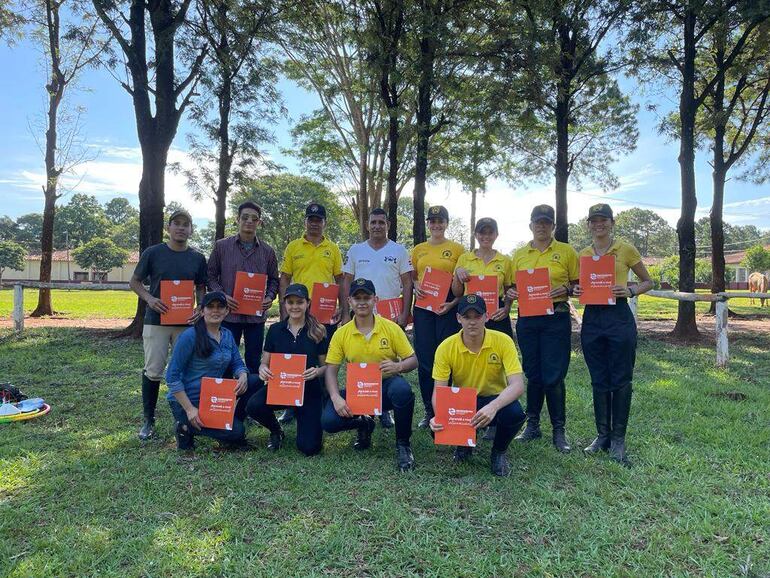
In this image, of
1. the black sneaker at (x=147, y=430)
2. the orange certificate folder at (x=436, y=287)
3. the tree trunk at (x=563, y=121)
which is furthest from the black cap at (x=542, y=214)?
the tree trunk at (x=563, y=121)

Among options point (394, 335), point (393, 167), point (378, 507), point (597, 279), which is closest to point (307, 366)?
point (394, 335)

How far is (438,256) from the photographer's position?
15.4ft

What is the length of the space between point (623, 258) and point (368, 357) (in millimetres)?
2163

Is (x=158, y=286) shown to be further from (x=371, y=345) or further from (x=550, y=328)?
(x=550, y=328)

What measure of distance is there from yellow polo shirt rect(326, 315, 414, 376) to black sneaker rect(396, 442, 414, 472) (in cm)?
67

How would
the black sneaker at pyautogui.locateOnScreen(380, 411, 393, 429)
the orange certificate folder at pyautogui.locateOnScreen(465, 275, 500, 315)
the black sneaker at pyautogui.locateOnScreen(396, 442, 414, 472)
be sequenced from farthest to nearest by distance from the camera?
the black sneaker at pyautogui.locateOnScreen(380, 411, 393, 429) < the orange certificate folder at pyautogui.locateOnScreen(465, 275, 500, 315) < the black sneaker at pyautogui.locateOnScreen(396, 442, 414, 472)

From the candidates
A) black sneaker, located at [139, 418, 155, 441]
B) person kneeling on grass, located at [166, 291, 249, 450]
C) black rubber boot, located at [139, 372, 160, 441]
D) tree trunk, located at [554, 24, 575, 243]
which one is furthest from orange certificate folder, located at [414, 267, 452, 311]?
tree trunk, located at [554, 24, 575, 243]

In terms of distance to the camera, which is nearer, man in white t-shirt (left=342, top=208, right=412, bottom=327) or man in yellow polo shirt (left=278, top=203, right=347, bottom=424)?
man in white t-shirt (left=342, top=208, right=412, bottom=327)

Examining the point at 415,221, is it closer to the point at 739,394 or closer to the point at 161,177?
the point at 161,177

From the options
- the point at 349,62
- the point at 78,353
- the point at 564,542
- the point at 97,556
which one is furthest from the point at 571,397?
the point at 349,62

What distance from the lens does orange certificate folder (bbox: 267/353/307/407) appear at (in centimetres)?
397

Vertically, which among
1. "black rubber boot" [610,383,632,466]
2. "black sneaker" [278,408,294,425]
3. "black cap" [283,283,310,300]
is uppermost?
"black cap" [283,283,310,300]

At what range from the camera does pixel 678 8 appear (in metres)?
10.2

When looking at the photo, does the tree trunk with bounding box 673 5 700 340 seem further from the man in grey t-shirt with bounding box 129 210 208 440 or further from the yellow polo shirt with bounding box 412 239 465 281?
the man in grey t-shirt with bounding box 129 210 208 440
